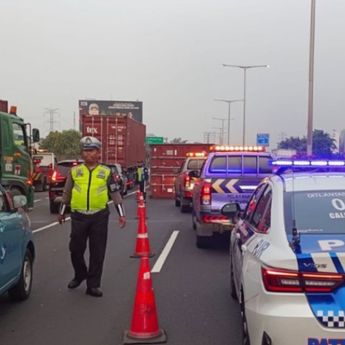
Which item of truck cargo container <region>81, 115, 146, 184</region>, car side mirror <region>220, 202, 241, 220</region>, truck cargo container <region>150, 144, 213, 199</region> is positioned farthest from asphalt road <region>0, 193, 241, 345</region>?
truck cargo container <region>81, 115, 146, 184</region>

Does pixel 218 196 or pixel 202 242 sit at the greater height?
pixel 218 196

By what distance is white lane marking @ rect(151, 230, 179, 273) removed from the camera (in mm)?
9008

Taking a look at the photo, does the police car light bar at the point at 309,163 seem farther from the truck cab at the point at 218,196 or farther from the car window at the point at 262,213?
the truck cab at the point at 218,196

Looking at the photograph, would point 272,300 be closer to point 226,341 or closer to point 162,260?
point 226,341

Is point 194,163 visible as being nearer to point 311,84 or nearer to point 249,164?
point 311,84

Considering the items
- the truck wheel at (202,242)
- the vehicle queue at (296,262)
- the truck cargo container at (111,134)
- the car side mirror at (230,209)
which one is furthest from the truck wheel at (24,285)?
the truck cargo container at (111,134)

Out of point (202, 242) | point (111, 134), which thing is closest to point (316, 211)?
point (202, 242)

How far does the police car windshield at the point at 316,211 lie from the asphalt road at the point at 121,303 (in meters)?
1.64

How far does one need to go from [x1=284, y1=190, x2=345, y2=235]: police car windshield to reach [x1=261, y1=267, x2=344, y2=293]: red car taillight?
49cm

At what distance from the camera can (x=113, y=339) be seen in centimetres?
552

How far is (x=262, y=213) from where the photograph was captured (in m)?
4.96

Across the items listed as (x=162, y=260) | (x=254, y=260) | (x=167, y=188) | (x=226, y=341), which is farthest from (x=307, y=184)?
(x=167, y=188)

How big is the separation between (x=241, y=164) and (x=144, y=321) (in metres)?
6.54

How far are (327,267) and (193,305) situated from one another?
11.1ft
